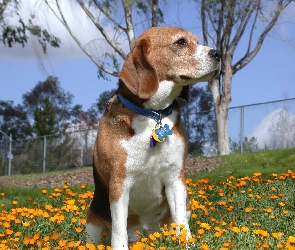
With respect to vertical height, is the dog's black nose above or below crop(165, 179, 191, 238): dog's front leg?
above

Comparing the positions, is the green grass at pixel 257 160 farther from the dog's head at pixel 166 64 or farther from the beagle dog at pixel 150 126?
the dog's head at pixel 166 64

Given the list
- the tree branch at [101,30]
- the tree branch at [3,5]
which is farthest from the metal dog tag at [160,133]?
the tree branch at [101,30]

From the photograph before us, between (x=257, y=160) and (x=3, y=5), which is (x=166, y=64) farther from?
(x=3, y=5)

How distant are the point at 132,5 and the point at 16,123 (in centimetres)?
2753

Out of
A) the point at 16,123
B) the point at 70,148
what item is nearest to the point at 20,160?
the point at 70,148

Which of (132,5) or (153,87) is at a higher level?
(132,5)

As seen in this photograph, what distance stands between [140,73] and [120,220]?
3.69 feet

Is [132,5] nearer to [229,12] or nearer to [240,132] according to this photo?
[229,12]

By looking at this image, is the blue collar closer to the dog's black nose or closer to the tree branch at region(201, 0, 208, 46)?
the dog's black nose

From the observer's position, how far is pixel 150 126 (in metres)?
4.34

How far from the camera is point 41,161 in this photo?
28891 millimetres

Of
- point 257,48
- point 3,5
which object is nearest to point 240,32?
point 257,48

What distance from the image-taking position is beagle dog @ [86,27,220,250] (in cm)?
429

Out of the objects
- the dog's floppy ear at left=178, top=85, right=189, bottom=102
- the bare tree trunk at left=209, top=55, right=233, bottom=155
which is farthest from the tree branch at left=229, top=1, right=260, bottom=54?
the dog's floppy ear at left=178, top=85, right=189, bottom=102
